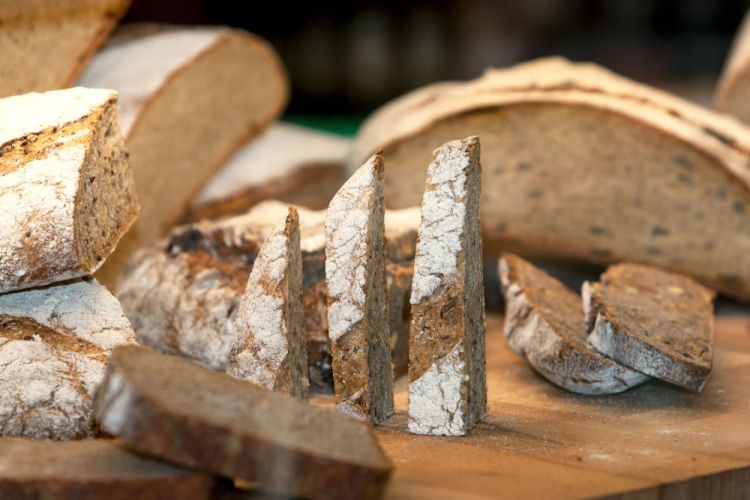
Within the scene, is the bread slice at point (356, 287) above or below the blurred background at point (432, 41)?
below

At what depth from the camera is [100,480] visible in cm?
155

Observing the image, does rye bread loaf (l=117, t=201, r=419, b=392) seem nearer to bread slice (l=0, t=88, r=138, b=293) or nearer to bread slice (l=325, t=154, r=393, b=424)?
bread slice (l=0, t=88, r=138, b=293)

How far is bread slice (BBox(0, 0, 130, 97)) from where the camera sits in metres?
2.81

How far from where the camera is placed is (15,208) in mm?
2141

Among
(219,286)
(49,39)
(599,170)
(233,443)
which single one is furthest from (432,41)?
(233,443)

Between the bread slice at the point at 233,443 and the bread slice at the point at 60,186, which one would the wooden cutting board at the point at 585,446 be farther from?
the bread slice at the point at 60,186

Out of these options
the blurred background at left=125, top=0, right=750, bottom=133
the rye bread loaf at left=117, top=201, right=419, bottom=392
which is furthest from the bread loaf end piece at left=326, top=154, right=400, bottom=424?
the blurred background at left=125, top=0, right=750, bottom=133

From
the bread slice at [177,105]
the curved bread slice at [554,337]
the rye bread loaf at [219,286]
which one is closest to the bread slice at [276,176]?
the bread slice at [177,105]

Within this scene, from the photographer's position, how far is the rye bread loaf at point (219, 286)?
251cm

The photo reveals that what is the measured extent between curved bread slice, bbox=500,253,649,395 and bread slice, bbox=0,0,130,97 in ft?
5.00

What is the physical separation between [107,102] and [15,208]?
0.44 meters

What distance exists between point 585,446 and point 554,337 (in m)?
0.43

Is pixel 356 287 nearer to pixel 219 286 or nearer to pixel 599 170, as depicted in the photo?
pixel 219 286

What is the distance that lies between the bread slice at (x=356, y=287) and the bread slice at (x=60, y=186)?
0.57m
